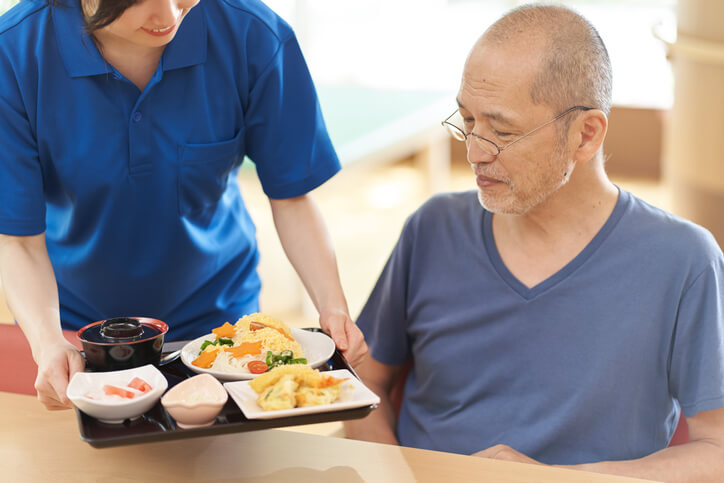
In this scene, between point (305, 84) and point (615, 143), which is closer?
point (305, 84)

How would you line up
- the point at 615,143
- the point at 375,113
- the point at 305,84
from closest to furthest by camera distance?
1. the point at 305,84
2. the point at 375,113
3. the point at 615,143

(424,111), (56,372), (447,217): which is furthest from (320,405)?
(424,111)

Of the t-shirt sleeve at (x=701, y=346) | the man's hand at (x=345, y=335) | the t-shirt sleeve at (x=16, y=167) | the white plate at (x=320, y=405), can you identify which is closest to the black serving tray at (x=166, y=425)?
the white plate at (x=320, y=405)

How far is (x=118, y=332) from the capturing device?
135 cm

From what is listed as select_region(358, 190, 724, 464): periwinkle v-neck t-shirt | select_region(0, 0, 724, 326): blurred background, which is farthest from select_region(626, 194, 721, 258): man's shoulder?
select_region(0, 0, 724, 326): blurred background

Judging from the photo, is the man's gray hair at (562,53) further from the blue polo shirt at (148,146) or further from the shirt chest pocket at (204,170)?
the shirt chest pocket at (204,170)

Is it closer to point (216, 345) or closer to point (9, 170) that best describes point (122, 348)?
point (216, 345)

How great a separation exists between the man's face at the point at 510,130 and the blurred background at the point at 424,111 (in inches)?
54.6

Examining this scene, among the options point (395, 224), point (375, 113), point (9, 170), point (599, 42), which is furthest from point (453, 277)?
point (395, 224)

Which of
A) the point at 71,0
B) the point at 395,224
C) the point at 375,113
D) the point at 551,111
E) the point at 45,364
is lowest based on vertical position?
the point at 395,224

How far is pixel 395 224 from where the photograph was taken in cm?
518

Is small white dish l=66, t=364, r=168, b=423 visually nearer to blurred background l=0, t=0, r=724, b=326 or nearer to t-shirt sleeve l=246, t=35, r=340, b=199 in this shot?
t-shirt sleeve l=246, t=35, r=340, b=199

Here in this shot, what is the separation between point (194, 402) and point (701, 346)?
3.04 feet

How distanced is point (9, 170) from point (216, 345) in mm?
487
